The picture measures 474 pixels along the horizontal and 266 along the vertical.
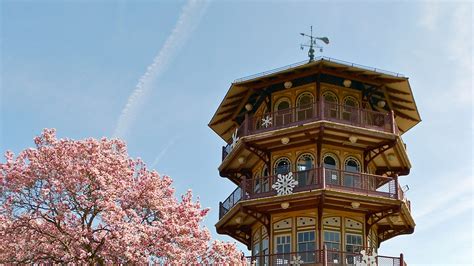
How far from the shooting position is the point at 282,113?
114 feet

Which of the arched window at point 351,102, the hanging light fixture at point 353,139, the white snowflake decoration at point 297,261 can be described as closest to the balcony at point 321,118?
the hanging light fixture at point 353,139

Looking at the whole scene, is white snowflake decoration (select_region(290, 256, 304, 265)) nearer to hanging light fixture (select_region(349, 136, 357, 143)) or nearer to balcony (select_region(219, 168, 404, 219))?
balcony (select_region(219, 168, 404, 219))

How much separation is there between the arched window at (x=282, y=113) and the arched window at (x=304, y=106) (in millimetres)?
511

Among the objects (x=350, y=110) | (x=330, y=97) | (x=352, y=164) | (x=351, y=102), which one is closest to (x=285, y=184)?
(x=352, y=164)

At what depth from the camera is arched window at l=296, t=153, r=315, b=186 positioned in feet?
106

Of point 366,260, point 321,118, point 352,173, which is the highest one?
point 321,118

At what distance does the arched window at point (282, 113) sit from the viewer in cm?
3425

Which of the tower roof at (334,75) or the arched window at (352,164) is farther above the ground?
the tower roof at (334,75)

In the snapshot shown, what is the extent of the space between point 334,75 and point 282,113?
10.7 feet

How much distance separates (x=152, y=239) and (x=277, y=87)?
13523 millimetres

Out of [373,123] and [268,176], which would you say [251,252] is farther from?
[373,123]

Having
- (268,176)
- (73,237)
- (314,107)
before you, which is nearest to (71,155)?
(73,237)

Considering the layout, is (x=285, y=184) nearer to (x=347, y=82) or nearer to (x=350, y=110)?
(x=350, y=110)

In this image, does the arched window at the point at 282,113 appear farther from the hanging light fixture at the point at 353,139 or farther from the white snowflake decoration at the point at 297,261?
the white snowflake decoration at the point at 297,261
